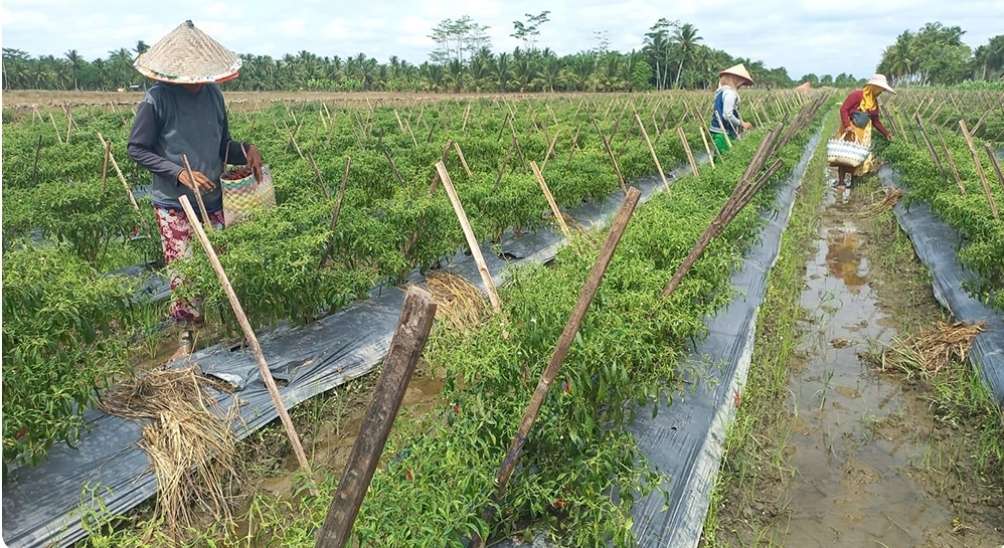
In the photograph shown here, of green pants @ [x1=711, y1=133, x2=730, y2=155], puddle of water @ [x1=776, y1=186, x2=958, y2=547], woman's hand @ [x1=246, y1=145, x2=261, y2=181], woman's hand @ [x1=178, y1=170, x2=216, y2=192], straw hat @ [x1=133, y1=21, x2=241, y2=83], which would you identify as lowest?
puddle of water @ [x1=776, y1=186, x2=958, y2=547]

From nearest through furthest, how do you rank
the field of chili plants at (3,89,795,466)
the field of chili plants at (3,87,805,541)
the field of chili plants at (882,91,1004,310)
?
the field of chili plants at (3,87,805,541)
the field of chili plants at (3,89,795,466)
the field of chili plants at (882,91,1004,310)

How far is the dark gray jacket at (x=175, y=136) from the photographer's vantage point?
163 inches

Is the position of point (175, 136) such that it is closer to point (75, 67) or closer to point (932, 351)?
point (932, 351)

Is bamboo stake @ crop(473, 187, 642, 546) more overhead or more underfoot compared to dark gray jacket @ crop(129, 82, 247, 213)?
more underfoot

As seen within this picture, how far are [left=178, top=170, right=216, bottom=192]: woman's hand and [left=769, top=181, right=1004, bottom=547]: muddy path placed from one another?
4.06 meters

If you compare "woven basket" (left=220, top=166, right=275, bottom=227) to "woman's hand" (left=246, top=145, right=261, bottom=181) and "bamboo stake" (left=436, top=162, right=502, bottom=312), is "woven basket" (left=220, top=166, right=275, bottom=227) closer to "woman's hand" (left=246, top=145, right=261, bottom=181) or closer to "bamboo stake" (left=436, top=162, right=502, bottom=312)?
"woman's hand" (left=246, top=145, right=261, bottom=181)

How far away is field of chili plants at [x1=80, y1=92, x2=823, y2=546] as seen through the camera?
2355mm

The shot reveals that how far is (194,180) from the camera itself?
4.06m

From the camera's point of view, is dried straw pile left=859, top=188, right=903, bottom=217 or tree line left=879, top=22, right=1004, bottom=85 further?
tree line left=879, top=22, right=1004, bottom=85

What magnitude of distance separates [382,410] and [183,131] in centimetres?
357

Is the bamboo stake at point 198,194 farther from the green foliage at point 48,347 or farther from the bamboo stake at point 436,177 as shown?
the bamboo stake at point 436,177

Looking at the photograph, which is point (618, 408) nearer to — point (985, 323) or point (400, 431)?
point (400, 431)

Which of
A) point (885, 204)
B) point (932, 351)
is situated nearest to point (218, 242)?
point (932, 351)

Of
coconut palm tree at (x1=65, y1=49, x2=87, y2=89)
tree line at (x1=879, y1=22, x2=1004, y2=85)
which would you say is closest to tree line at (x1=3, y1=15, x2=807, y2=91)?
coconut palm tree at (x1=65, y1=49, x2=87, y2=89)
